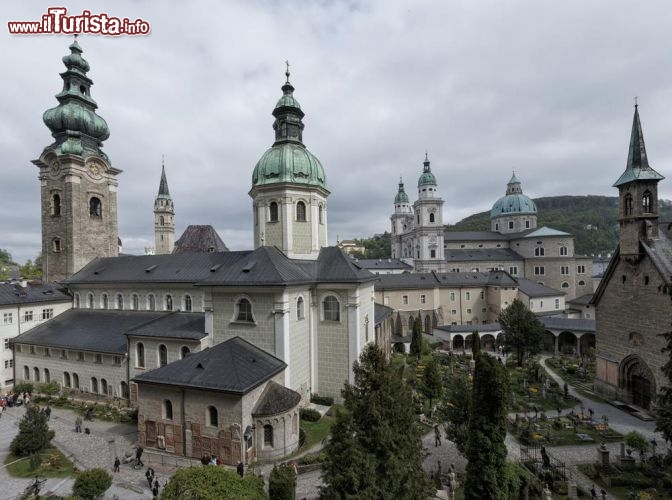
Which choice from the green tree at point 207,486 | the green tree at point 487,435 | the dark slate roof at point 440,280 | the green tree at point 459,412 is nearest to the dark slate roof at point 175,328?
the green tree at point 207,486

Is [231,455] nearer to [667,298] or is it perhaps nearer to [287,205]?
[287,205]

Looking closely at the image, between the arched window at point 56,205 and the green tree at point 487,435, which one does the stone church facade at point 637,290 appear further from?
the arched window at point 56,205

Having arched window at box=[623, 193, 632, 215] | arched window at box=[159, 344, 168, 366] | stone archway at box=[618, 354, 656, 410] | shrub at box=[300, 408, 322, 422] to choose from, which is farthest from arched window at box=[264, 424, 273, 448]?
arched window at box=[623, 193, 632, 215]

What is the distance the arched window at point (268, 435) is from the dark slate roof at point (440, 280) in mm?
35153

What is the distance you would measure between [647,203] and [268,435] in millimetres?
27986

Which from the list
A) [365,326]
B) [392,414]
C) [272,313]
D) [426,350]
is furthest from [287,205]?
[426,350]

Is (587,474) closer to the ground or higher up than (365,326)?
closer to the ground

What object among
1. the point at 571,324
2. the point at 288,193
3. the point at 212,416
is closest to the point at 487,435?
the point at 212,416

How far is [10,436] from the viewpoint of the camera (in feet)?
64.9

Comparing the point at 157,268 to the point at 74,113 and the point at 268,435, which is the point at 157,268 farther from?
the point at 268,435

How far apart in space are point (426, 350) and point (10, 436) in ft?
121

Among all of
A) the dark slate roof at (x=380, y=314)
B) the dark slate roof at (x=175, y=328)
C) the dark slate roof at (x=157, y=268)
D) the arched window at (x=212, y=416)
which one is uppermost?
the dark slate roof at (x=157, y=268)

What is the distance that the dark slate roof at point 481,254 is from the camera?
224ft

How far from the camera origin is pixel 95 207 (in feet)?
114
